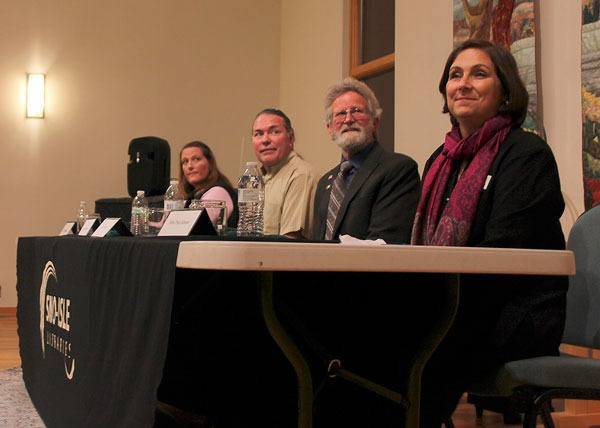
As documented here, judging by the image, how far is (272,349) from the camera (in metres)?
1.75

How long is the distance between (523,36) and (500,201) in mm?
2473

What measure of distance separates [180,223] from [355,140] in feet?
4.01

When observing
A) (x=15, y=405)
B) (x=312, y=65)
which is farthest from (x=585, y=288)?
(x=312, y=65)

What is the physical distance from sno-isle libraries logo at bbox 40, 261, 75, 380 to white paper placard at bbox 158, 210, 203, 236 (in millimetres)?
483

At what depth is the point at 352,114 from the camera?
125 inches

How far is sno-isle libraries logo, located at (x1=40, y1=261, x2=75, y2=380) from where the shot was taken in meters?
2.35

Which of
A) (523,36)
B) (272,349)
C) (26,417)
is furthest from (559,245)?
(523,36)

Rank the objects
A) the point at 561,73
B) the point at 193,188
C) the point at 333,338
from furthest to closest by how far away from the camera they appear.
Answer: the point at 193,188 < the point at 561,73 < the point at 333,338

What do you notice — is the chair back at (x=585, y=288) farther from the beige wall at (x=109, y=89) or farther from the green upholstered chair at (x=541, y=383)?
the beige wall at (x=109, y=89)

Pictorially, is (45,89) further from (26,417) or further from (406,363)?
(406,363)

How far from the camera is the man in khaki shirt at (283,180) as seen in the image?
11.6 feet

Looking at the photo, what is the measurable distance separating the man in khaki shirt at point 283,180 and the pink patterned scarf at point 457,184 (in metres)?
1.25

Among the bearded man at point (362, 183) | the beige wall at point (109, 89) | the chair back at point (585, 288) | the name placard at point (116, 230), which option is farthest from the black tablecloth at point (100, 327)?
the beige wall at point (109, 89)

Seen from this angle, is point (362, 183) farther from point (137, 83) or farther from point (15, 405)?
point (137, 83)
